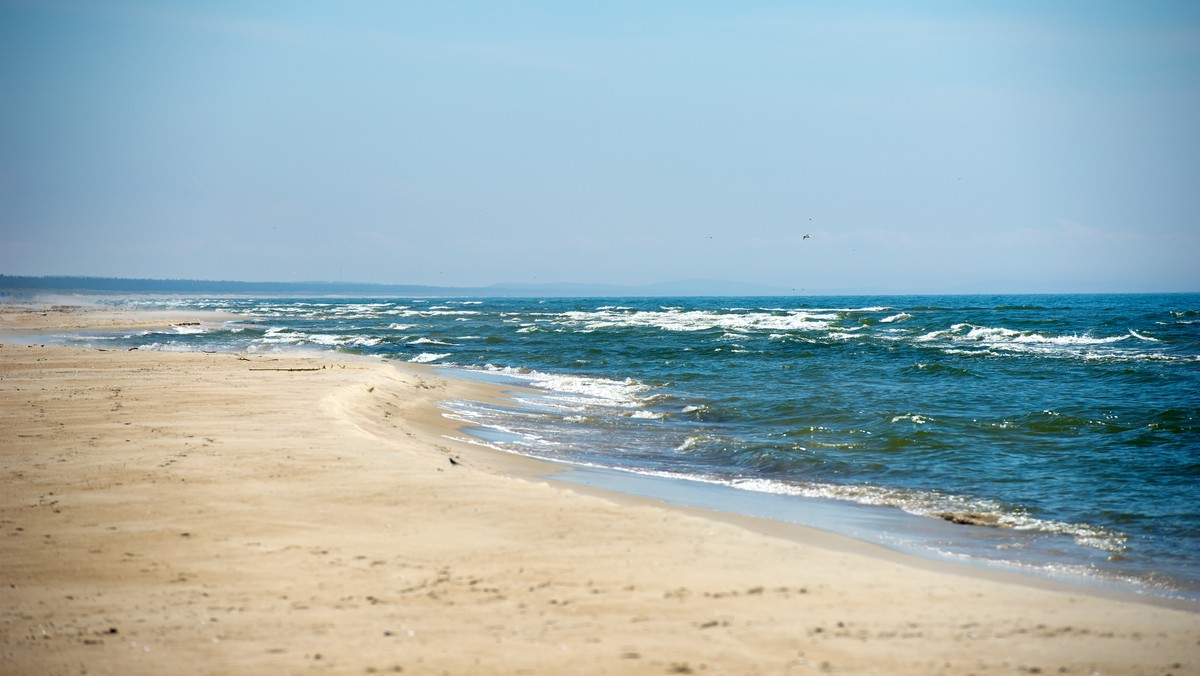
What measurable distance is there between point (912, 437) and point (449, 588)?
10.5m

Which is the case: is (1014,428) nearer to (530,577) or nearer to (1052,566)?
(1052,566)

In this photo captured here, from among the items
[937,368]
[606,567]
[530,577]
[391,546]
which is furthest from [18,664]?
[937,368]

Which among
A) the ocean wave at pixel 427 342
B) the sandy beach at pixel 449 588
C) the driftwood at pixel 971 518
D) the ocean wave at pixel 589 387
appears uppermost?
the sandy beach at pixel 449 588

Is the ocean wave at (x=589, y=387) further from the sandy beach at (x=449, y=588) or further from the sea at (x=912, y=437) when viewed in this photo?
the sandy beach at (x=449, y=588)

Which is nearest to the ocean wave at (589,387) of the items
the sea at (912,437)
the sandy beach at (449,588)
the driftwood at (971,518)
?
the sea at (912,437)

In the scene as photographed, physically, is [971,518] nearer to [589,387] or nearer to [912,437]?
[912,437]

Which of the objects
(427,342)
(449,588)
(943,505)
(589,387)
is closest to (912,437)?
(943,505)

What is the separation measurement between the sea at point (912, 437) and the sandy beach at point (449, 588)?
147 cm

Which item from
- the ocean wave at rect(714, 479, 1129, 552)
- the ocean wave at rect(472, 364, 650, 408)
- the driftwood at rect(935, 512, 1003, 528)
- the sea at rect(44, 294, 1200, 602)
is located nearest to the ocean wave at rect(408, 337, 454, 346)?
the sea at rect(44, 294, 1200, 602)

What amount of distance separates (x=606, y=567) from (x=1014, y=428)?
11.6m

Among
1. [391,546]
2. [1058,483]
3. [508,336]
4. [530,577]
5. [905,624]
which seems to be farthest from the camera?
[508,336]

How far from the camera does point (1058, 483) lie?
35.7ft

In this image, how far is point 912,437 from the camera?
13922 mm

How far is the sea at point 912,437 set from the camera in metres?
8.57
